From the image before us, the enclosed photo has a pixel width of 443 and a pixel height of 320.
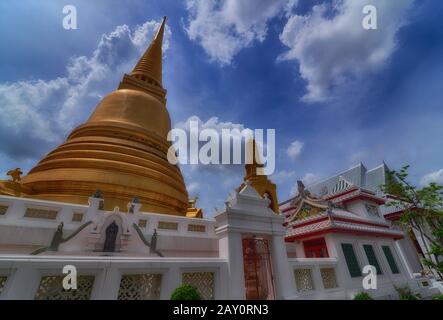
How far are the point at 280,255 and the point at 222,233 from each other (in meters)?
2.64

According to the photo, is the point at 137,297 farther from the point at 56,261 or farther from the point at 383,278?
the point at 383,278

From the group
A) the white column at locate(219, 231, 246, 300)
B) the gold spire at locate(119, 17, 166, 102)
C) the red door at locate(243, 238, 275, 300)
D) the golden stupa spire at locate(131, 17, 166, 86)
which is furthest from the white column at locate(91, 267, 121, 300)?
the golden stupa spire at locate(131, 17, 166, 86)

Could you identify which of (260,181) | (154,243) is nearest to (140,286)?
(154,243)

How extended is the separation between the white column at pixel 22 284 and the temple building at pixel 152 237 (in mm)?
19

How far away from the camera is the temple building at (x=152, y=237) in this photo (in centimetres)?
600

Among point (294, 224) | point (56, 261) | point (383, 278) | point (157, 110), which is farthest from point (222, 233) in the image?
point (157, 110)

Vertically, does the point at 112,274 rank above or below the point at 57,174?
below

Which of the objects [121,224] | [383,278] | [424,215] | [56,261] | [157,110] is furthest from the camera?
[157,110]

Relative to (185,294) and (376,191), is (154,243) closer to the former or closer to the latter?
(185,294)

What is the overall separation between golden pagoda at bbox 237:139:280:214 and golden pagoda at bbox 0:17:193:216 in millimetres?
9368

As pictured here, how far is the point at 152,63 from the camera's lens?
1017 inches

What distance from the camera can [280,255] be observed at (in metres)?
8.96

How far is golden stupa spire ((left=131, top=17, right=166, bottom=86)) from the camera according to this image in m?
24.5

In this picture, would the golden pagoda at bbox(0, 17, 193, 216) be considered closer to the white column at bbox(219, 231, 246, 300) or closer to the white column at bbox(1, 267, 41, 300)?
the white column at bbox(219, 231, 246, 300)
